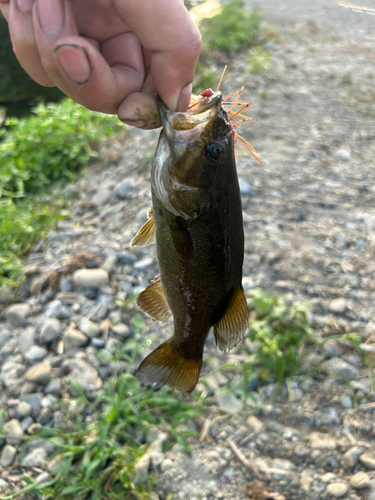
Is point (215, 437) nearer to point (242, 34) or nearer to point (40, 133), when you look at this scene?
point (40, 133)

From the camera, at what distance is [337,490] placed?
2.60m

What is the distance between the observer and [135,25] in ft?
5.75

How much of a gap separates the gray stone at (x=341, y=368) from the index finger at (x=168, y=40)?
7.44 ft

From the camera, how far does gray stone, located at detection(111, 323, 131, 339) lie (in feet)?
11.9

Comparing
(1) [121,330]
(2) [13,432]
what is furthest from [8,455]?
(1) [121,330]

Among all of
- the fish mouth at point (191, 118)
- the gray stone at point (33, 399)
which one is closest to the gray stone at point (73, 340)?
the gray stone at point (33, 399)

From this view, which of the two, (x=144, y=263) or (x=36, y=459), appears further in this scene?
(x=144, y=263)

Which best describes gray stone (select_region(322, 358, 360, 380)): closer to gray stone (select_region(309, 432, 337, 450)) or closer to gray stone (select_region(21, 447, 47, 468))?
gray stone (select_region(309, 432, 337, 450))

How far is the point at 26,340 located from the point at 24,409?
0.66 m

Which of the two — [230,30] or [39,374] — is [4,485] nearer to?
[39,374]

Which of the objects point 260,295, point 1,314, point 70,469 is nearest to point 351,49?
point 260,295

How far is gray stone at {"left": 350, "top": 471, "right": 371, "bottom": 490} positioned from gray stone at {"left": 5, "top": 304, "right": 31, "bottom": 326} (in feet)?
9.37

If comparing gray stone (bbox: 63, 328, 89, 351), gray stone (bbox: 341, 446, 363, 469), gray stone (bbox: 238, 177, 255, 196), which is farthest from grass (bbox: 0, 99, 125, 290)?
gray stone (bbox: 341, 446, 363, 469)

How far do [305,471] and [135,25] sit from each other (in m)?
2.66
